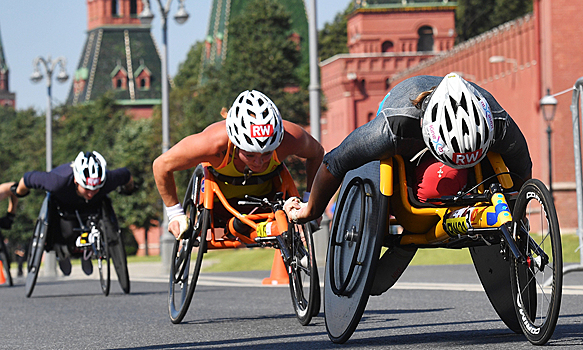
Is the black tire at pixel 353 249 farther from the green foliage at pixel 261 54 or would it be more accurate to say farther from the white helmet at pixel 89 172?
the green foliage at pixel 261 54

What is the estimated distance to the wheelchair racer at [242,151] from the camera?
8441 mm

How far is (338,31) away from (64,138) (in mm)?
21614

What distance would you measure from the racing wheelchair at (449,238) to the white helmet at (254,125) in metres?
1.67

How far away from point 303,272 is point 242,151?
1019mm

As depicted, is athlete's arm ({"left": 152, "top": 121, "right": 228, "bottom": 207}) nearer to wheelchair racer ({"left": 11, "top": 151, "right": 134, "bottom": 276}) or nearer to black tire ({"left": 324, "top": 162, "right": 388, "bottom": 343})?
black tire ({"left": 324, "top": 162, "right": 388, "bottom": 343})

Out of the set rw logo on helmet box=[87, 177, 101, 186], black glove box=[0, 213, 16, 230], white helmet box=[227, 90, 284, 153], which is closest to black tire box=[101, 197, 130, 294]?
rw logo on helmet box=[87, 177, 101, 186]

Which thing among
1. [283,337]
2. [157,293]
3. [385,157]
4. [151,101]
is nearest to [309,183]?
[283,337]

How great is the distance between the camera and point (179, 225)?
9055 millimetres

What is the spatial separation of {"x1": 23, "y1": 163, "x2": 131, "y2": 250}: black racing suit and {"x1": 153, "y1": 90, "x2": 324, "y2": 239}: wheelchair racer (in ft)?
15.1

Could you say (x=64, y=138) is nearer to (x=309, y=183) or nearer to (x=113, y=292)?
(x=113, y=292)

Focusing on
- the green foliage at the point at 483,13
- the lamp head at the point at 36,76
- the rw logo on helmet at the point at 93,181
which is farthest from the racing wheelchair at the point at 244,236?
the green foliage at the point at 483,13

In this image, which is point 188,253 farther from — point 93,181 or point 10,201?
point 10,201

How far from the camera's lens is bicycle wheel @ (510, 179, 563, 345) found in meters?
5.68

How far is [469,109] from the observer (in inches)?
238
